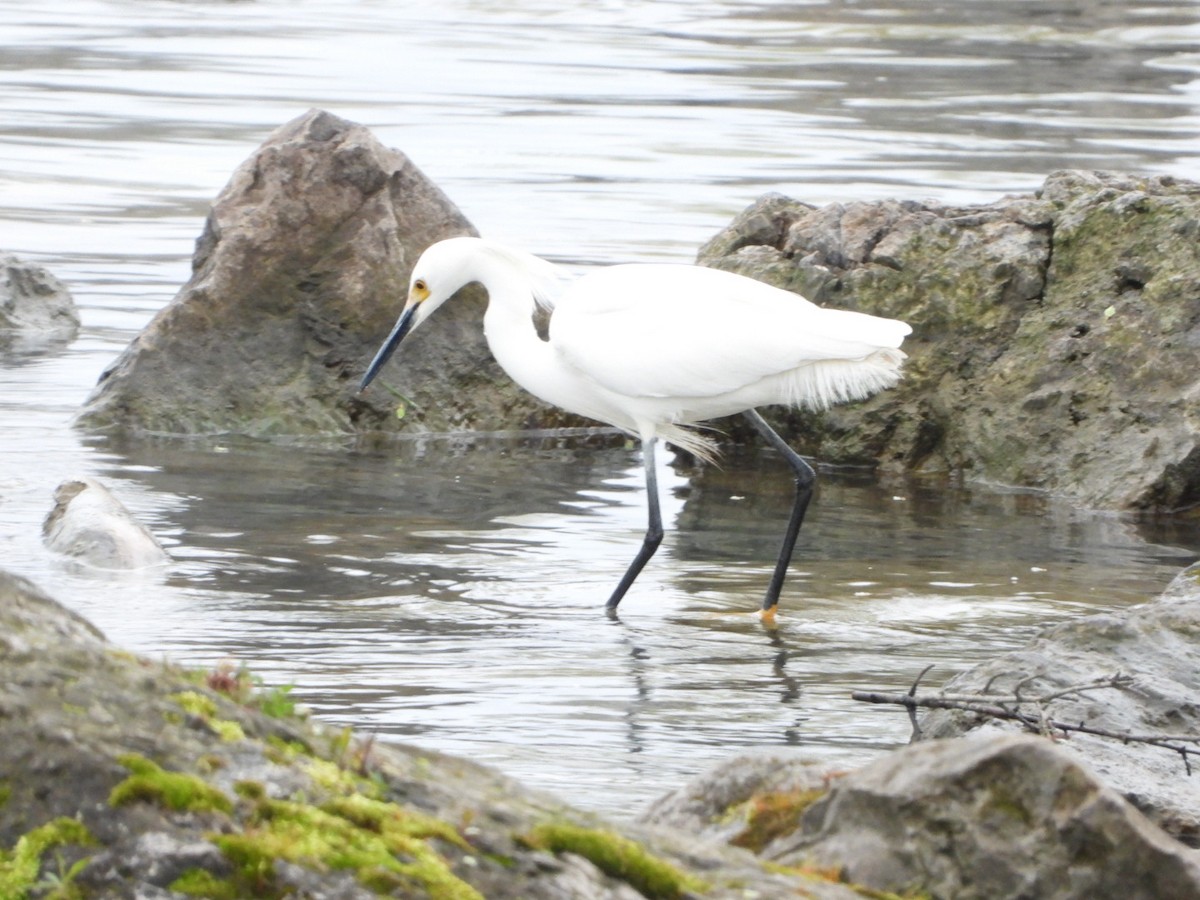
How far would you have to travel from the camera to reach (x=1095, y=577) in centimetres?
852

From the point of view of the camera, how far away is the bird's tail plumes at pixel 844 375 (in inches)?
326

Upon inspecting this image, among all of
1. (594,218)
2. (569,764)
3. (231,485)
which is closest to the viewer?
(569,764)

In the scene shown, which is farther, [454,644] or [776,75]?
[776,75]

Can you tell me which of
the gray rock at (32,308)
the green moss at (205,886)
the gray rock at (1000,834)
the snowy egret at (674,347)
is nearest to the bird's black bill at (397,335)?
the snowy egret at (674,347)

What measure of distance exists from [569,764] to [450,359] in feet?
19.2

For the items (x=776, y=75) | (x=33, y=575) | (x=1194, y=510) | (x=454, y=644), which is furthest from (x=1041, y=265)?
(x=776, y=75)

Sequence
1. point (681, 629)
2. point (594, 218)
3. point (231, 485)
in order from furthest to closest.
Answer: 1. point (594, 218)
2. point (231, 485)
3. point (681, 629)

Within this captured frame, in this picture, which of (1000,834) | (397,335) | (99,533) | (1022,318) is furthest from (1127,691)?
(1022,318)

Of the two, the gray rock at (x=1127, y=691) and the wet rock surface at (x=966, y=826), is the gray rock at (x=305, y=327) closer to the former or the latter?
the gray rock at (x=1127, y=691)

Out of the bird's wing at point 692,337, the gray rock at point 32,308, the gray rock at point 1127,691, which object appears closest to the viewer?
the gray rock at point 1127,691

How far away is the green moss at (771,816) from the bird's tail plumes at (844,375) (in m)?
4.28

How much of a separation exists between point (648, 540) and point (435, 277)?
1.54 meters

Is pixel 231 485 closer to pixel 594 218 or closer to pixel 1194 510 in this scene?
pixel 1194 510

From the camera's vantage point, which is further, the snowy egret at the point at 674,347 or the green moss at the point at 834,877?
the snowy egret at the point at 674,347
